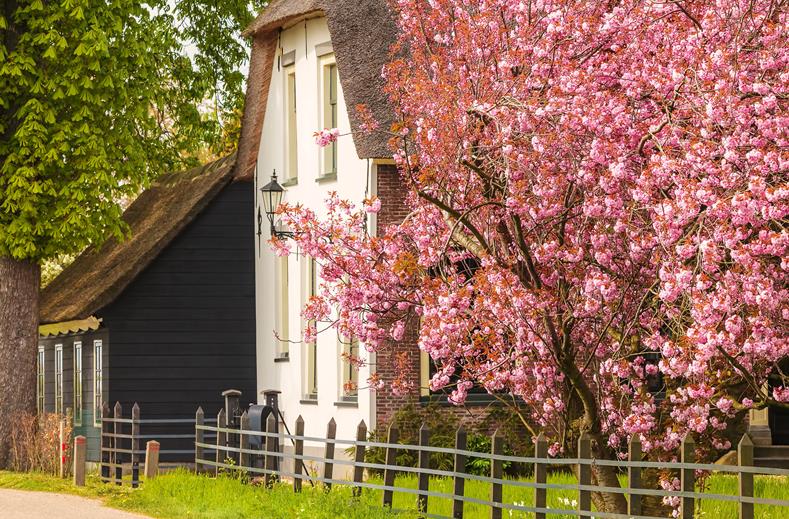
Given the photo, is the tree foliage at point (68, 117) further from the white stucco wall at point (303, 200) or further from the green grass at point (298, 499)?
the green grass at point (298, 499)

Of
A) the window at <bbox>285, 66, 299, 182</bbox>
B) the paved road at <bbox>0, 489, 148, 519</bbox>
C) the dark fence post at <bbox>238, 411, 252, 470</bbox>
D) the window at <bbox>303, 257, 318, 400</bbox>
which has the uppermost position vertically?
the window at <bbox>285, 66, 299, 182</bbox>

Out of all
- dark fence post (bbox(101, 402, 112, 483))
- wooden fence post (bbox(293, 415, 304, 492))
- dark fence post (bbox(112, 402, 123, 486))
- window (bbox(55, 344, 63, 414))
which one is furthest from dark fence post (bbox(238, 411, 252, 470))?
window (bbox(55, 344, 63, 414))

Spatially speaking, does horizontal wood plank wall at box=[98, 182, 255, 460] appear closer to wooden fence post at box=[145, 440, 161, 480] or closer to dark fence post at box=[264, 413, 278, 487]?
wooden fence post at box=[145, 440, 161, 480]

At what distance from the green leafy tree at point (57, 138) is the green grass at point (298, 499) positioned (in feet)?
19.6

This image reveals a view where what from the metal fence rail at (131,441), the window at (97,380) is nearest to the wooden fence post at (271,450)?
the metal fence rail at (131,441)

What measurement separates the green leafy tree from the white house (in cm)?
230

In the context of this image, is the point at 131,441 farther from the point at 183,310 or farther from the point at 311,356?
the point at 183,310

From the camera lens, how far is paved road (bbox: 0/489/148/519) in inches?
671

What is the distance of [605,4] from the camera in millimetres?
15133

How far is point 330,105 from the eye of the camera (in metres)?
25.7

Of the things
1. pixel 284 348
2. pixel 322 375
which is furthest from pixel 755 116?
pixel 284 348

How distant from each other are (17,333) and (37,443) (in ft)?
9.04

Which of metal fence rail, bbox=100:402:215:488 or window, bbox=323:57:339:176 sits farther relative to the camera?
window, bbox=323:57:339:176

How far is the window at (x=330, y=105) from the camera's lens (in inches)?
1003
